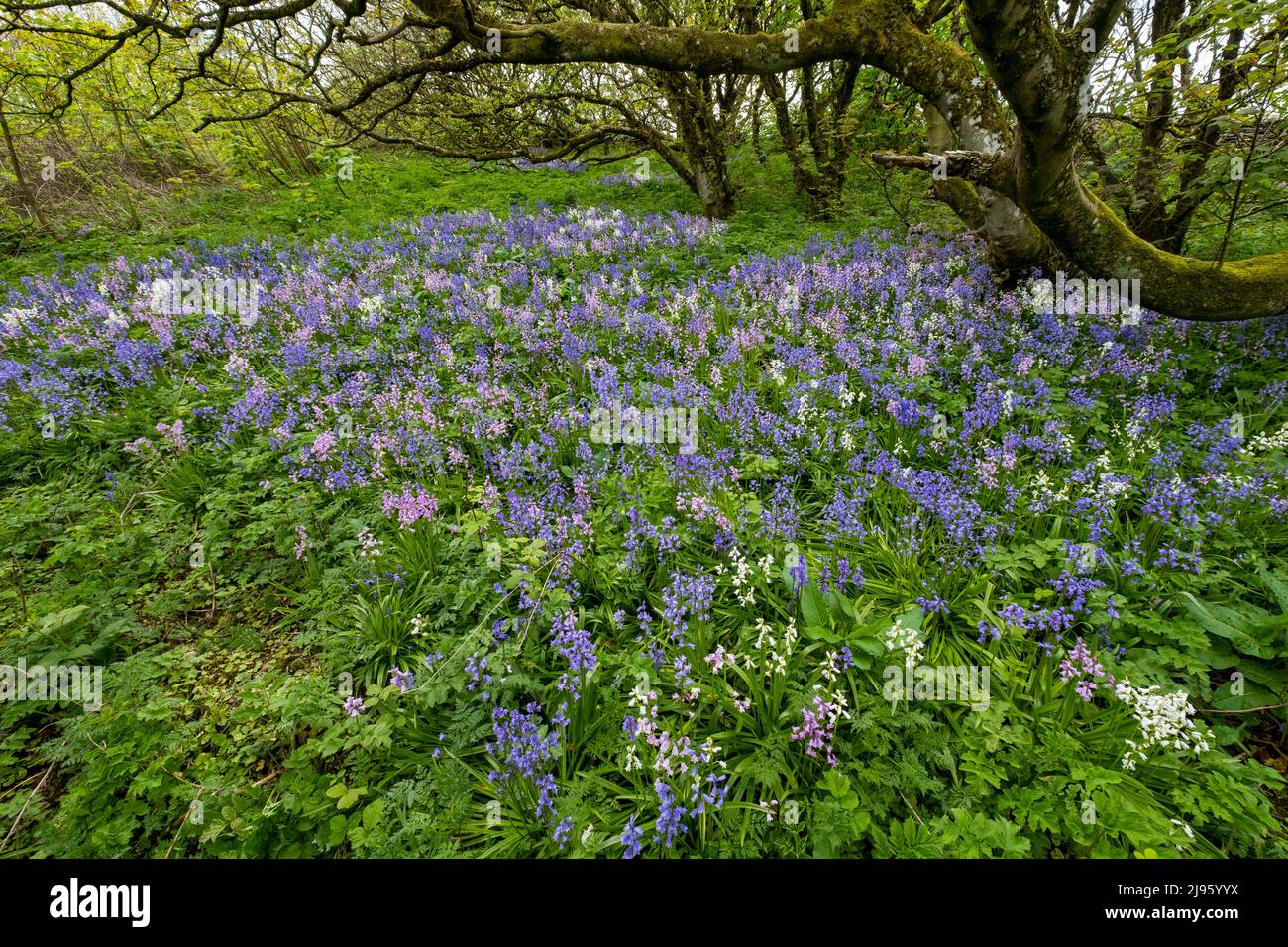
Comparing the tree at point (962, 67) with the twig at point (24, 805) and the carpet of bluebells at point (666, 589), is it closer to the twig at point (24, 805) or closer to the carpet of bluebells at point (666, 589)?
the carpet of bluebells at point (666, 589)

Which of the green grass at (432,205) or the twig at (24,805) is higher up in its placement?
the green grass at (432,205)

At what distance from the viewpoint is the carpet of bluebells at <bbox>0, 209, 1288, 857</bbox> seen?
2410 millimetres

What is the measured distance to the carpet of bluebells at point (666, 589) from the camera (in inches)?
94.9

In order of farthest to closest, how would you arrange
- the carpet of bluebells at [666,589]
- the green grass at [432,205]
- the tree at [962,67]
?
the green grass at [432,205], the tree at [962,67], the carpet of bluebells at [666,589]

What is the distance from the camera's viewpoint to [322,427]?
491 centimetres

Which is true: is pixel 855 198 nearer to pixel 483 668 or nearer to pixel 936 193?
pixel 936 193

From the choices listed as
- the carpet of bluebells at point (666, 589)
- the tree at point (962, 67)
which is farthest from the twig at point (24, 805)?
the tree at point (962, 67)

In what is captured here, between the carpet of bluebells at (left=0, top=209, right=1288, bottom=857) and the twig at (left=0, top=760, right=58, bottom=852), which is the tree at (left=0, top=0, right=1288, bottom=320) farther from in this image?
the twig at (left=0, top=760, right=58, bottom=852)

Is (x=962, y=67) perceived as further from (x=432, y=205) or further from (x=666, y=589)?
(x=432, y=205)

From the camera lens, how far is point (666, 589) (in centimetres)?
318

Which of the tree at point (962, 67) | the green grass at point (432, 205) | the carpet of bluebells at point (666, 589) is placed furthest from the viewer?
the green grass at point (432, 205)

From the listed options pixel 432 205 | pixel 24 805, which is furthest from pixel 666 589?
pixel 432 205

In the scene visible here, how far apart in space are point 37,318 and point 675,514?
9.92 meters
